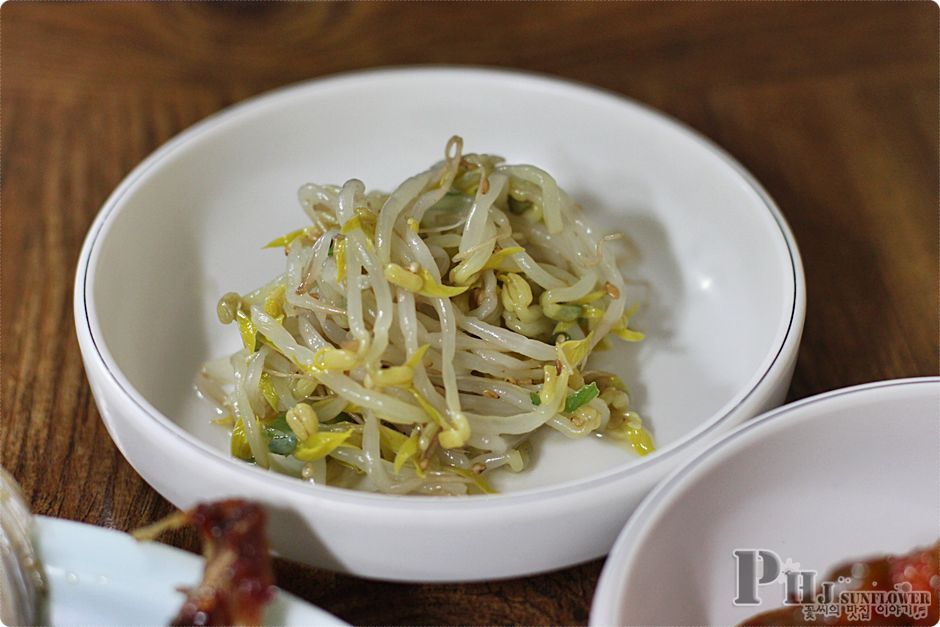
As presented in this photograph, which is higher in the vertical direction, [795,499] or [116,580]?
[795,499]

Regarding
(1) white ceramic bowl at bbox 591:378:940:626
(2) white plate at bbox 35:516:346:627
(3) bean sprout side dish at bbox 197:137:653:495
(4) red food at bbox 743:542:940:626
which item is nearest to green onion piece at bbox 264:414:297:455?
(3) bean sprout side dish at bbox 197:137:653:495

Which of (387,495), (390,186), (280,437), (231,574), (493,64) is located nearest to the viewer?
(231,574)

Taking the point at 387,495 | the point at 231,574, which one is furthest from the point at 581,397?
the point at 231,574

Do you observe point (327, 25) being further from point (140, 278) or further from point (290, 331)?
point (290, 331)

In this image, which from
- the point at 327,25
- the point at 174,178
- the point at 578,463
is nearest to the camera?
the point at 578,463

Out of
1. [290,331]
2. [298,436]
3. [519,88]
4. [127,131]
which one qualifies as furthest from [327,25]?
[298,436]

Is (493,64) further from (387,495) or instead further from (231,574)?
(231,574)
